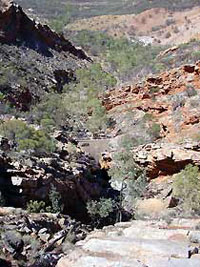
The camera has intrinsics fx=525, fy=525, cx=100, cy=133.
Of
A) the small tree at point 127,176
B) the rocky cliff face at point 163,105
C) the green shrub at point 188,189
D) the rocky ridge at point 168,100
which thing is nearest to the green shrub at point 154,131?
the rocky cliff face at point 163,105

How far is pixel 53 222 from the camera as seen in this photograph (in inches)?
878

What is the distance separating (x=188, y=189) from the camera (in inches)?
1164

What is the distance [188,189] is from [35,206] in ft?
31.9

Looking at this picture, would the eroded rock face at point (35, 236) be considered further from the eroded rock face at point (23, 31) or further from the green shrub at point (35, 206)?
the eroded rock face at point (23, 31)

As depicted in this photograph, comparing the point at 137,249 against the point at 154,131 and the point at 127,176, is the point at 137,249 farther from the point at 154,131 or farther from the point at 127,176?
the point at 154,131

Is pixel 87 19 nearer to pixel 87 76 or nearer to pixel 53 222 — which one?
pixel 87 76

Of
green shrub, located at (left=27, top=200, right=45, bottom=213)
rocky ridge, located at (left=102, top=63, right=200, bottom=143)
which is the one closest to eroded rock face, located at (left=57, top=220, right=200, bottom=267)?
green shrub, located at (left=27, top=200, right=45, bottom=213)

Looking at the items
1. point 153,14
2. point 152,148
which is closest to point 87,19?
point 153,14

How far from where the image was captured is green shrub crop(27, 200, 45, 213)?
23.6 meters

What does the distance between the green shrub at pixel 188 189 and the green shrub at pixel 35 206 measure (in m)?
8.13

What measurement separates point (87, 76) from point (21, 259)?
54.7m

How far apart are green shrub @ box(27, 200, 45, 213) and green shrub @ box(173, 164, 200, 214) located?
8125mm

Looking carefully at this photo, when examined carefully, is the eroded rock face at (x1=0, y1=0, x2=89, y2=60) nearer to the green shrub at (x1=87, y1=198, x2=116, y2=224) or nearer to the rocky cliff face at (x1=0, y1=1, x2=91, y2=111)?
the rocky cliff face at (x1=0, y1=1, x2=91, y2=111)

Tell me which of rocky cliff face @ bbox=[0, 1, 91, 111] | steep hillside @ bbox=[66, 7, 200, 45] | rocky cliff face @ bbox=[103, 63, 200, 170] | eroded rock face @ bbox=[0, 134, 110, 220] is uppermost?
steep hillside @ bbox=[66, 7, 200, 45]
